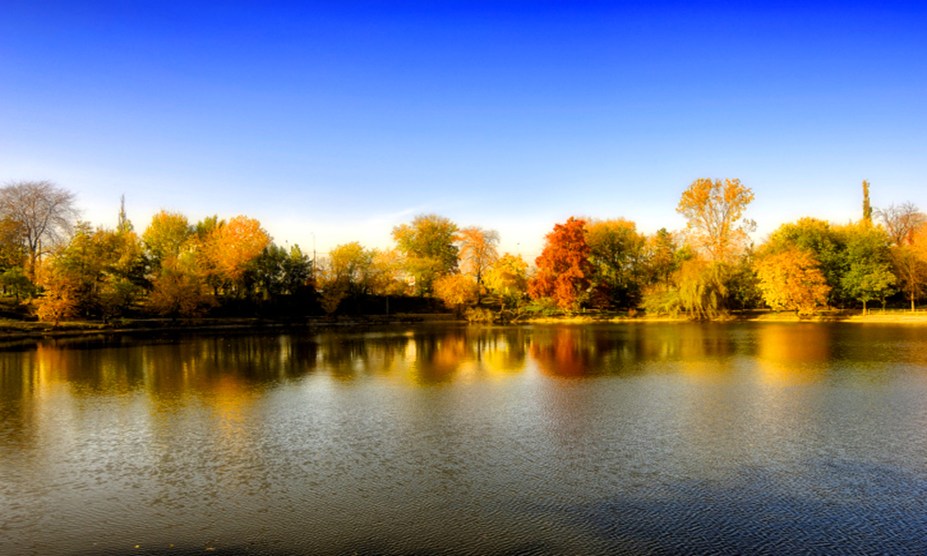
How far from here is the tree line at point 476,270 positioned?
41844mm

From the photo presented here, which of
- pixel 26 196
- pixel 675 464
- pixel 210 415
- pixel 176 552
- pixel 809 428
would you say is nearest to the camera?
pixel 176 552

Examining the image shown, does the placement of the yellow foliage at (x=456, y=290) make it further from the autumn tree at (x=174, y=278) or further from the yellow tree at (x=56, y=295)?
the yellow tree at (x=56, y=295)

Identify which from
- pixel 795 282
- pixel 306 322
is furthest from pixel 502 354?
pixel 795 282

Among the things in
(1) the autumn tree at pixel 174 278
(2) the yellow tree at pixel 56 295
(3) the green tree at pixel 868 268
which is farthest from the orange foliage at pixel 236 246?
(3) the green tree at pixel 868 268

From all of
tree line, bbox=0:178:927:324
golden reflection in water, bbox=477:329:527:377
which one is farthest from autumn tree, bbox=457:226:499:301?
golden reflection in water, bbox=477:329:527:377

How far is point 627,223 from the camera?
54.1m

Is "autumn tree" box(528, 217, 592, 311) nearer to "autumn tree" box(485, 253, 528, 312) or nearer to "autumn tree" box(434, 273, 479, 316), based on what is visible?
"autumn tree" box(485, 253, 528, 312)

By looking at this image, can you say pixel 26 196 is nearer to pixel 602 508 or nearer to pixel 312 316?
pixel 312 316

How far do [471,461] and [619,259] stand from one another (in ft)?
155

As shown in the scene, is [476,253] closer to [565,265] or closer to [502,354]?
[565,265]

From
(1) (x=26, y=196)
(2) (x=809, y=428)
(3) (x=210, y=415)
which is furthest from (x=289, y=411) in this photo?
(1) (x=26, y=196)

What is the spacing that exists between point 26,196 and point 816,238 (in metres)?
62.6

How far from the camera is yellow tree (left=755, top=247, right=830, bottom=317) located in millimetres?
42938

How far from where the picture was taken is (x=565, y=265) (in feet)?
162
